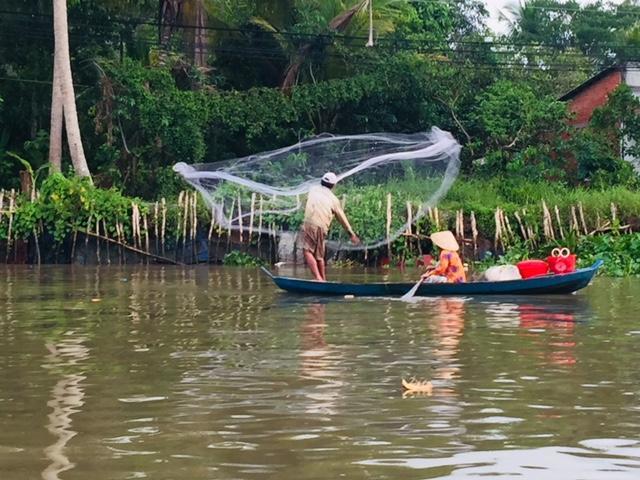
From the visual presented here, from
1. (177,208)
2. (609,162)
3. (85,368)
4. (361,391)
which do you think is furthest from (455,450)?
(609,162)

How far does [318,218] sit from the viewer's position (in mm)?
15289

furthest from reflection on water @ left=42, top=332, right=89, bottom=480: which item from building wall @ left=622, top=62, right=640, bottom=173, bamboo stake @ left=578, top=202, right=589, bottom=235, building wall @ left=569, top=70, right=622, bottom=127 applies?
building wall @ left=569, top=70, right=622, bottom=127

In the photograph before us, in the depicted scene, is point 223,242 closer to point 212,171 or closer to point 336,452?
point 212,171

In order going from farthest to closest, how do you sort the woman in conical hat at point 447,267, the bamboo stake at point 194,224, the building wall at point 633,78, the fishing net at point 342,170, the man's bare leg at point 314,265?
1. the building wall at point 633,78
2. the bamboo stake at point 194,224
3. the fishing net at point 342,170
4. the man's bare leg at point 314,265
5. the woman in conical hat at point 447,267

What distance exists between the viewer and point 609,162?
1115 inches

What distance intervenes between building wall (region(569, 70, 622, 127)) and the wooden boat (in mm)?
18436

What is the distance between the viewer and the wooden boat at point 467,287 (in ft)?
43.9

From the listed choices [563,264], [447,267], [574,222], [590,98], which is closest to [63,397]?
[447,267]

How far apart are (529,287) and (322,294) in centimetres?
256

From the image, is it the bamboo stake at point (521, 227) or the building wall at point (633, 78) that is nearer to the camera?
the bamboo stake at point (521, 227)

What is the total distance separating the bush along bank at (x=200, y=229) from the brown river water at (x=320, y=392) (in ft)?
33.5

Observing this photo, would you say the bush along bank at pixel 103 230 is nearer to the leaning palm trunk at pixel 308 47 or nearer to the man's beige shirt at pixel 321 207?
the man's beige shirt at pixel 321 207

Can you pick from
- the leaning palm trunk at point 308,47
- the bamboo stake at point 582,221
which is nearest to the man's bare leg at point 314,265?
the bamboo stake at point 582,221

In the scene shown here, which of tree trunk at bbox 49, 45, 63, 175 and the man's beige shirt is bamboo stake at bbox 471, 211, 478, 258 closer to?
the man's beige shirt
